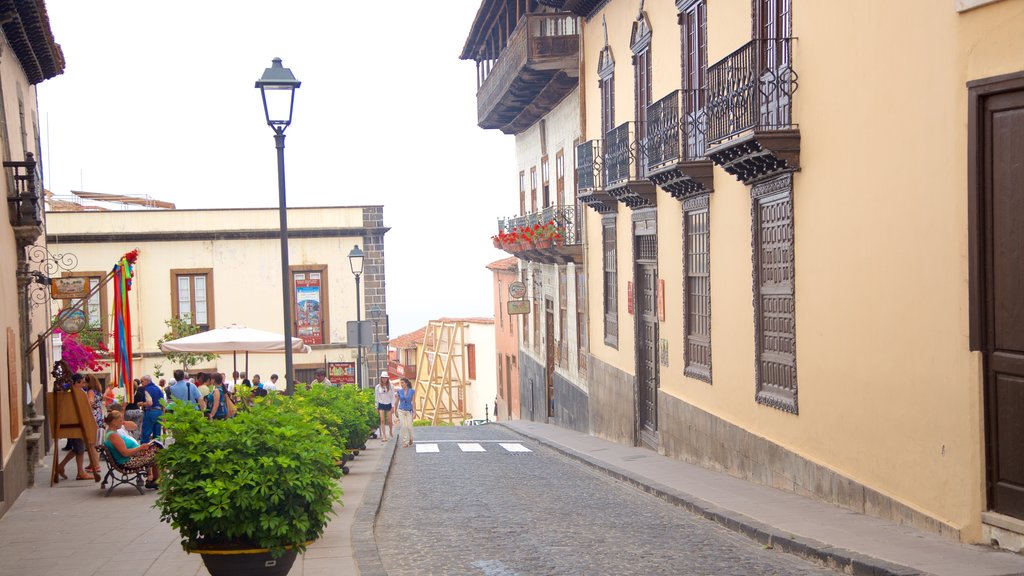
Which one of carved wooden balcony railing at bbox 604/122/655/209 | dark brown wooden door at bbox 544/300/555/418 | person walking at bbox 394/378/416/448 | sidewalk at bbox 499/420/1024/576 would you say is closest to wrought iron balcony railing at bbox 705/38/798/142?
sidewalk at bbox 499/420/1024/576

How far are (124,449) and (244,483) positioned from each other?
7273mm

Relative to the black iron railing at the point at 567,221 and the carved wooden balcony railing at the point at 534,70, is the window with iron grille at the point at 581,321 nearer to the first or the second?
the black iron railing at the point at 567,221

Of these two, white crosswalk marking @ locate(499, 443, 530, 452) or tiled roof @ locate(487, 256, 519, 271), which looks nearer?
white crosswalk marking @ locate(499, 443, 530, 452)

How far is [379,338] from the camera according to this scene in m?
38.2

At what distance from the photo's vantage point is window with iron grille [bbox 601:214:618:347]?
2295cm

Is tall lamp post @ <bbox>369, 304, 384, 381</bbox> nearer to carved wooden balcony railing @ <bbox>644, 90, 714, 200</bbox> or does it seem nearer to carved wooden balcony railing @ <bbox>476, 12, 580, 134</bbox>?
carved wooden balcony railing @ <bbox>476, 12, 580, 134</bbox>

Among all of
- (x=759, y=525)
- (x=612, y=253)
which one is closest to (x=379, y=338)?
(x=612, y=253)

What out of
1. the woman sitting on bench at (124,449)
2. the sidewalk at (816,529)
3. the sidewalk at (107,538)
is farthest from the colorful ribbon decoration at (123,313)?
the sidewalk at (816,529)

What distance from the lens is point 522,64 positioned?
2636cm

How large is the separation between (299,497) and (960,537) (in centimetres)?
470

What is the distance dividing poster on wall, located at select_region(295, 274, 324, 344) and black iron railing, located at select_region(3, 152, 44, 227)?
23114mm

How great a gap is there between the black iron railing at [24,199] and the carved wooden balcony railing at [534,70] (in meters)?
12.4

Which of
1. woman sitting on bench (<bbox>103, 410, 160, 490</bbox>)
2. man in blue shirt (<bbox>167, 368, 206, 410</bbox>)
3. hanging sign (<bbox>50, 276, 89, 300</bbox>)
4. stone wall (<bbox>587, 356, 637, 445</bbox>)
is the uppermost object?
hanging sign (<bbox>50, 276, 89, 300</bbox>)

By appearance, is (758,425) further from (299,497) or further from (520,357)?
(520,357)
